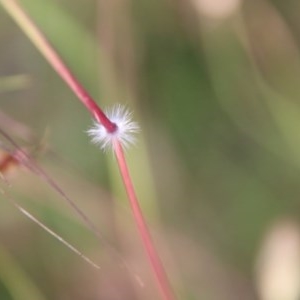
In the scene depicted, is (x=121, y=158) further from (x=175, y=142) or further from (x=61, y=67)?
(x=175, y=142)

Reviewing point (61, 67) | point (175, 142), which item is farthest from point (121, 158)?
point (175, 142)

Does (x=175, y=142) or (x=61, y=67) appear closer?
(x=61, y=67)

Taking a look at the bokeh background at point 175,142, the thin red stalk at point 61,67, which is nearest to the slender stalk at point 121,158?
the thin red stalk at point 61,67

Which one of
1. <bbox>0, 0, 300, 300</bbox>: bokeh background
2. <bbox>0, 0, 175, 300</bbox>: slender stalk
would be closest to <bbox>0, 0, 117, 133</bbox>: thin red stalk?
<bbox>0, 0, 175, 300</bbox>: slender stalk

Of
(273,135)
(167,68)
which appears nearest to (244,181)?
(273,135)

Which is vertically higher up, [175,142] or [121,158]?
[175,142]
